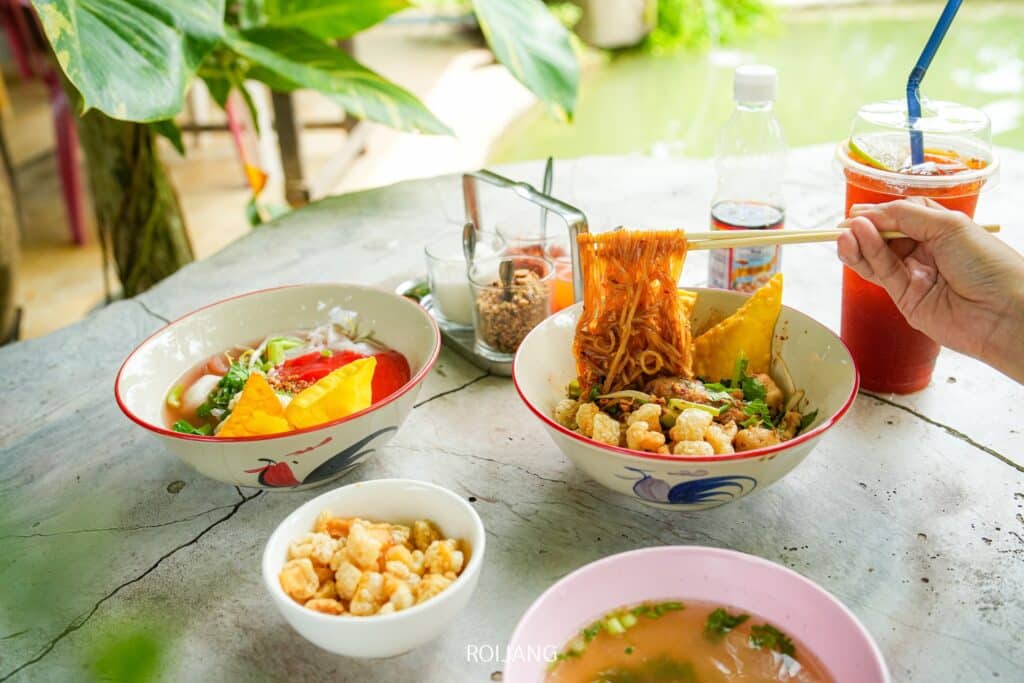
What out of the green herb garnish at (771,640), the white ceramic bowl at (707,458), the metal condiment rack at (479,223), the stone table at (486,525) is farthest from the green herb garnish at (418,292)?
the green herb garnish at (771,640)

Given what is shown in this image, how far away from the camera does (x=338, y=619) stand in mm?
967

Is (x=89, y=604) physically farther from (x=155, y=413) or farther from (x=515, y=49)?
(x=515, y=49)

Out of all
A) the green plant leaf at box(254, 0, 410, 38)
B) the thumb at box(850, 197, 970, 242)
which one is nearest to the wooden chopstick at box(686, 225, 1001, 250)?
the thumb at box(850, 197, 970, 242)

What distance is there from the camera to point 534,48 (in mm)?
2164

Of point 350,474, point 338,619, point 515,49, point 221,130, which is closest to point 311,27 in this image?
point 515,49

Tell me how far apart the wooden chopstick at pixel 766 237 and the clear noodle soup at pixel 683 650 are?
1.87 ft

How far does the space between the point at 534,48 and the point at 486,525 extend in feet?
4.30

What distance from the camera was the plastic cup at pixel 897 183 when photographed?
1.42 metres

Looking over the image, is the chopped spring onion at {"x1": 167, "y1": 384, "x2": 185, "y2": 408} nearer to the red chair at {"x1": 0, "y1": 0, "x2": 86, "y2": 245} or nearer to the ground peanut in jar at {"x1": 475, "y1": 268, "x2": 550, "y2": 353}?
the ground peanut in jar at {"x1": 475, "y1": 268, "x2": 550, "y2": 353}

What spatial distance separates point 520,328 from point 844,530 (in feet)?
2.25

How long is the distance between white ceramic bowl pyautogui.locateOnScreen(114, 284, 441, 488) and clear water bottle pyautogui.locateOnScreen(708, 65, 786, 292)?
0.59 m

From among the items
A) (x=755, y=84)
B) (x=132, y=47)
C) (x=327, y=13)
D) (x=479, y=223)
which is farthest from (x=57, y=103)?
(x=755, y=84)

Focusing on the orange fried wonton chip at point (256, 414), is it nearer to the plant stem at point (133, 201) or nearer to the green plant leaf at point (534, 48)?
the green plant leaf at point (534, 48)

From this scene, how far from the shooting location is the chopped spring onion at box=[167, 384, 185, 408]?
149 cm
